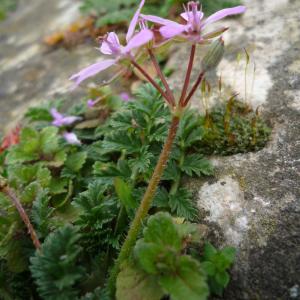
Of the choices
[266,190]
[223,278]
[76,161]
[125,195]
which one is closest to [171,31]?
[125,195]

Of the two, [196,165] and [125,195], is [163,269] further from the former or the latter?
[196,165]

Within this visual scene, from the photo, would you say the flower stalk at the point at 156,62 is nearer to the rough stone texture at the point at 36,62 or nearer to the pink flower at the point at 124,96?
the pink flower at the point at 124,96

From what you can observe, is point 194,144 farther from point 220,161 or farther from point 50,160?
point 50,160

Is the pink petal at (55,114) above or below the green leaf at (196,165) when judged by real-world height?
above

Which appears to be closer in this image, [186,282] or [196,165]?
[186,282]

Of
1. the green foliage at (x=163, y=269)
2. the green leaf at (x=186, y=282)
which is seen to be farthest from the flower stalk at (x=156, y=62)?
the green leaf at (x=186, y=282)

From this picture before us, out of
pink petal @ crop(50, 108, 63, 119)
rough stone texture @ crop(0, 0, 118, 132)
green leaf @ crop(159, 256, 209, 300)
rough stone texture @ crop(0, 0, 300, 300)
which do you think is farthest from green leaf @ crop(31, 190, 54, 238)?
rough stone texture @ crop(0, 0, 118, 132)
